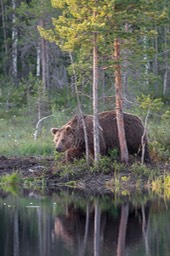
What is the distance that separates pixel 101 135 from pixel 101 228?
595 centimetres

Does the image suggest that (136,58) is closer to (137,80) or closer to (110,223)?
(137,80)

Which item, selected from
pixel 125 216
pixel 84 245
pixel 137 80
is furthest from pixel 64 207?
pixel 137 80

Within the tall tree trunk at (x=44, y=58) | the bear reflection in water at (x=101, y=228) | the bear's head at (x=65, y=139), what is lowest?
the bear reflection in water at (x=101, y=228)

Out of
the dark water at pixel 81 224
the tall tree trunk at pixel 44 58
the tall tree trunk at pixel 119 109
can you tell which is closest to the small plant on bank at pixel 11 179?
the dark water at pixel 81 224

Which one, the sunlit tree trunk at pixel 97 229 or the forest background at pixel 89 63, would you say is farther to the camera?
the forest background at pixel 89 63

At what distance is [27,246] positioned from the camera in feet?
44.0

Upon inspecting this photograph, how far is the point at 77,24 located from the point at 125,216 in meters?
5.83

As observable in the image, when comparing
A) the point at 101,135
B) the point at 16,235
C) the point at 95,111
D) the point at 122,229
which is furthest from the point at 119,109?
the point at 16,235

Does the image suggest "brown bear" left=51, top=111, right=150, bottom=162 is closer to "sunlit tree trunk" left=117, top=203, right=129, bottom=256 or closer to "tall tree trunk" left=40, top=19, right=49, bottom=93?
"sunlit tree trunk" left=117, top=203, right=129, bottom=256

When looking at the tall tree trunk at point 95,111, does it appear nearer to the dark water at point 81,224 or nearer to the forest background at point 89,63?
the forest background at point 89,63

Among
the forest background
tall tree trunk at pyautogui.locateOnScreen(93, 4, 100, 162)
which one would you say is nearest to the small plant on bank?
tall tree trunk at pyautogui.locateOnScreen(93, 4, 100, 162)

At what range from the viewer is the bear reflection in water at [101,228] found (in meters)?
13.3

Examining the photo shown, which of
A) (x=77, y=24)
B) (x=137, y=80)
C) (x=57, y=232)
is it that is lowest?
(x=57, y=232)

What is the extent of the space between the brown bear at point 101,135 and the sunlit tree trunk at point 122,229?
3732mm
